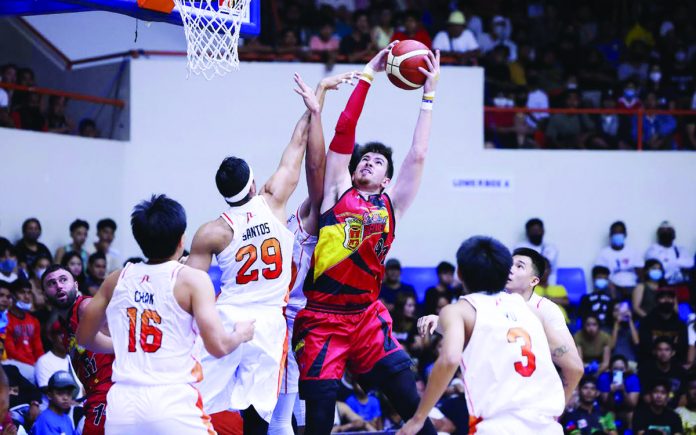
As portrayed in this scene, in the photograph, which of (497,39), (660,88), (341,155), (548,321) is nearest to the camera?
(548,321)

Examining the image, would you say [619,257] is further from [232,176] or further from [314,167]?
[232,176]

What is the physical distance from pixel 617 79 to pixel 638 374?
6179mm

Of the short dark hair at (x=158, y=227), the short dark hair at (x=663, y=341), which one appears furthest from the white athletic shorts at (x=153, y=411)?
the short dark hair at (x=663, y=341)

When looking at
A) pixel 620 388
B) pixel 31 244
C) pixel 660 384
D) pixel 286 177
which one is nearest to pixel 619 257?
pixel 620 388

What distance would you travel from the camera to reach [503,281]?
17.9 ft

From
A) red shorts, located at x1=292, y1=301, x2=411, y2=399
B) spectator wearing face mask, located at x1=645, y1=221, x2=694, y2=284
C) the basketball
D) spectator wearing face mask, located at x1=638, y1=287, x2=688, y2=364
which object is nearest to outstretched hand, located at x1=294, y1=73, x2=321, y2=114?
the basketball

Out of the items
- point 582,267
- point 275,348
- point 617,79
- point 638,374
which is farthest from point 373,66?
point 617,79

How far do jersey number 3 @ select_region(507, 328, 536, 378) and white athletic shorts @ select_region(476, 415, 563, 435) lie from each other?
0.74 feet

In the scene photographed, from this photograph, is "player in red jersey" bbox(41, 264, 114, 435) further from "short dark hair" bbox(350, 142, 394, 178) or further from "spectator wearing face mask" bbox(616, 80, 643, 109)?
"spectator wearing face mask" bbox(616, 80, 643, 109)

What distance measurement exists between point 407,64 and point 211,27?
150 cm

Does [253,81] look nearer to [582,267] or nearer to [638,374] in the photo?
[582,267]

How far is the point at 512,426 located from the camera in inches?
208

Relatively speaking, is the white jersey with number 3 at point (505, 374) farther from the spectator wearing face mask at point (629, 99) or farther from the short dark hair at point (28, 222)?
the spectator wearing face mask at point (629, 99)

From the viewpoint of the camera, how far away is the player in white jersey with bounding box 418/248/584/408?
5.95m
